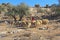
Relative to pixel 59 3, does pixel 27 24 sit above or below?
below

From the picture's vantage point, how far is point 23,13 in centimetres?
4203

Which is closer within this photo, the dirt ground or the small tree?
the dirt ground

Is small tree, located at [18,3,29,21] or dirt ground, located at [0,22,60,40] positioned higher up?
small tree, located at [18,3,29,21]

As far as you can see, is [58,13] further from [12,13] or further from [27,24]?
[27,24]

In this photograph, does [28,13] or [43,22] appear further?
[28,13]

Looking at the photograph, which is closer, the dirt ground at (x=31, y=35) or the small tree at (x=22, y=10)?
the dirt ground at (x=31, y=35)

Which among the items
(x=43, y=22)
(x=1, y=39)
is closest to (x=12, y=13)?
(x=43, y=22)

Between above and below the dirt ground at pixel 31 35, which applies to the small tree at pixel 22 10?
above

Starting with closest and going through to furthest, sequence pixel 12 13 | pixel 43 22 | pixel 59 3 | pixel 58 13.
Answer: pixel 43 22 → pixel 12 13 → pixel 58 13 → pixel 59 3

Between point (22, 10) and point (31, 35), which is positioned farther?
point (22, 10)

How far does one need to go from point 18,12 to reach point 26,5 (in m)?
2.29

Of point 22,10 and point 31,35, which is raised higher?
point 22,10

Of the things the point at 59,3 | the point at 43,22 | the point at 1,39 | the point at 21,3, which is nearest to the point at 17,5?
the point at 21,3

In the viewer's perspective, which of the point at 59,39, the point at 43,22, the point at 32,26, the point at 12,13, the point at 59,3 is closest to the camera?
the point at 59,39
